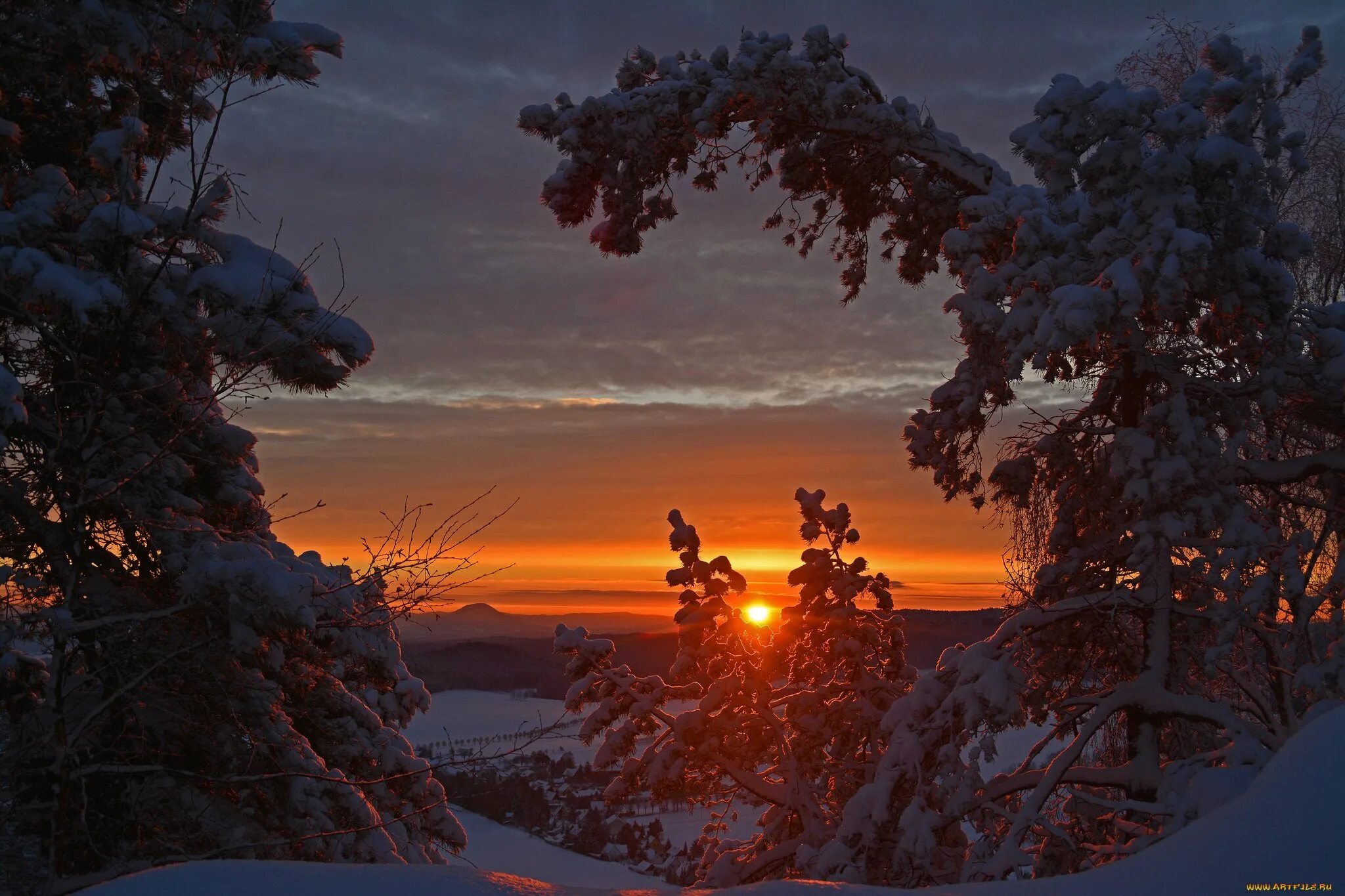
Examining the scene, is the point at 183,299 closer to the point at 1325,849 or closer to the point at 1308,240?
the point at 1325,849

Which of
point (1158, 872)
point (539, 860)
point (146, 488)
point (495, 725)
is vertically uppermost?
point (146, 488)

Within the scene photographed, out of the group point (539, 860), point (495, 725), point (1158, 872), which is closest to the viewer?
point (1158, 872)

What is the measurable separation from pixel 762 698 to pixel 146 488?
6454mm

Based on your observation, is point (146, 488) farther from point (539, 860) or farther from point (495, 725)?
point (539, 860)

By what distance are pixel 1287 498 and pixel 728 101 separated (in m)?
6.48

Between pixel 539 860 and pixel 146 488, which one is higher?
pixel 146 488

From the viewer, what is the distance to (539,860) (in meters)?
15.0

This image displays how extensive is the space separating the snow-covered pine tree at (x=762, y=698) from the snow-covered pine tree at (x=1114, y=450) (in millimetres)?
1616

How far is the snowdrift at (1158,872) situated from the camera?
2.82 meters

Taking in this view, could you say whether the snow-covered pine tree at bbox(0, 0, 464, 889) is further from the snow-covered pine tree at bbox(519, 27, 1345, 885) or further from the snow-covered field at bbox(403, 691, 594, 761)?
the snow-covered pine tree at bbox(519, 27, 1345, 885)

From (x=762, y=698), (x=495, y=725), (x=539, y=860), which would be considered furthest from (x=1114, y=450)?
(x=539, y=860)

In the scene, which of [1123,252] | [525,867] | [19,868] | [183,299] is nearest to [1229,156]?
[1123,252]

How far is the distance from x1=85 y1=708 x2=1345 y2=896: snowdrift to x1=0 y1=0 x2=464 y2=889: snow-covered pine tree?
2.91 metres

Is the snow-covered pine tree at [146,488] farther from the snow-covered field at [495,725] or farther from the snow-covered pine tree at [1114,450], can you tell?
the snow-covered pine tree at [1114,450]
